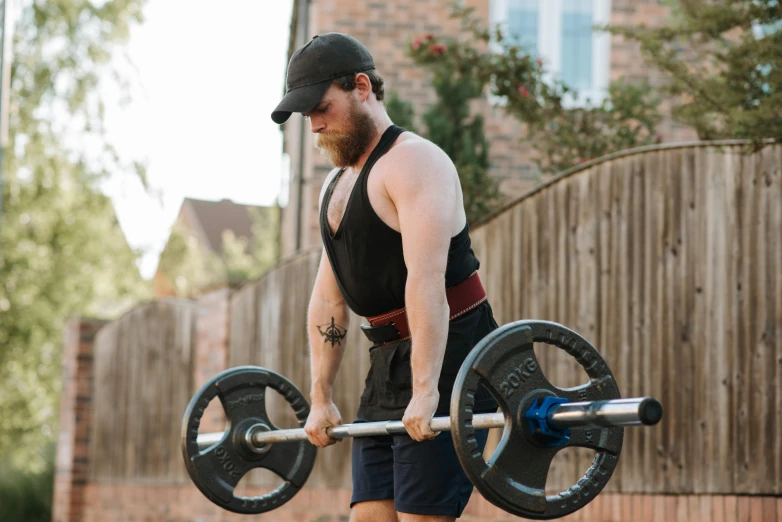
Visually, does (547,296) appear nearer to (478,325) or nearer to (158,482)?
(478,325)

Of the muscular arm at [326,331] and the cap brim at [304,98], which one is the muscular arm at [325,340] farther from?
the cap brim at [304,98]

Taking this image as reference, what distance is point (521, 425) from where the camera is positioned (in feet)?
11.7

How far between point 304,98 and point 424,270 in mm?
682

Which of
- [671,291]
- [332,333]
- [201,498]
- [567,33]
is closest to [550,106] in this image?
[671,291]

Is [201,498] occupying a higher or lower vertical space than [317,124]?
lower

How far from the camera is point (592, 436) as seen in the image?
12.1ft

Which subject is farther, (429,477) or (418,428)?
(429,477)

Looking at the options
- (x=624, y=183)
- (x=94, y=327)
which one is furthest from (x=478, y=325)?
(x=94, y=327)

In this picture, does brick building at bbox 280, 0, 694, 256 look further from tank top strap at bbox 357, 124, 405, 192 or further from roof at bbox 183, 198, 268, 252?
roof at bbox 183, 198, 268, 252

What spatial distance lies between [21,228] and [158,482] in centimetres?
960

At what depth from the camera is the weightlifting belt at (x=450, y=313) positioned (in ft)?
12.8

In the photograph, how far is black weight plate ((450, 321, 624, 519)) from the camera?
342 cm

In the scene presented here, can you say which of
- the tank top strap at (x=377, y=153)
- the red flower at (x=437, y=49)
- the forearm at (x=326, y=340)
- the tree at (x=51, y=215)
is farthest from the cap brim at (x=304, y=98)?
the tree at (x=51, y=215)

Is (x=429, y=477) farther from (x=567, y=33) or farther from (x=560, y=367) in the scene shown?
(x=567, y=33)
